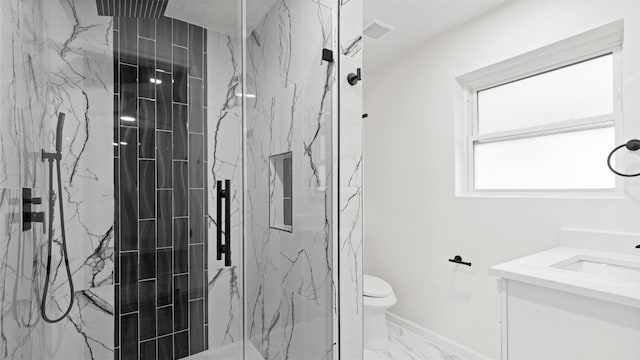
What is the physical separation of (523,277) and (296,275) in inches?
33.9

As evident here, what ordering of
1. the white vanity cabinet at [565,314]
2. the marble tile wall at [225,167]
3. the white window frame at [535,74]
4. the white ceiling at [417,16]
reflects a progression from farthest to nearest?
1. the white ceiling at [417,16]
2. the white window frame at [535,74]
3. the marble tile wall at [225,167]
4. the white vanity cabinet at [565,314]

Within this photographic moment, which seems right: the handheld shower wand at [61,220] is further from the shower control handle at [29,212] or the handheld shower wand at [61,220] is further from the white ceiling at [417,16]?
the white ceiling at [417,16]

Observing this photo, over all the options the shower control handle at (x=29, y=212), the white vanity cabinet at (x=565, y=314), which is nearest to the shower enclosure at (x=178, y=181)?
the shower control handle at (x=29, y=212)

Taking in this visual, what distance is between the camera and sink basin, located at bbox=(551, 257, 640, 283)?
4.75 ft

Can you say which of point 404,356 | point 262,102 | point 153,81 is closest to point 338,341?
point 404,356

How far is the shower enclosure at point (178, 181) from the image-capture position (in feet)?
3.44

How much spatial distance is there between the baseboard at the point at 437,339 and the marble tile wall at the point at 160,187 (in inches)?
72.3

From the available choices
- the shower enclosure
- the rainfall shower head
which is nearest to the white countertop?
the shower enclosure

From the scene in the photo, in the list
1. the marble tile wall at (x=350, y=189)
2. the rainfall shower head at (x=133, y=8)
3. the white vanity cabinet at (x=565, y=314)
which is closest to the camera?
the white vanity cabinet at (x=565, y=314)

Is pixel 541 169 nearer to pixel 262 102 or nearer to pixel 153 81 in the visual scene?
pixel 262 102

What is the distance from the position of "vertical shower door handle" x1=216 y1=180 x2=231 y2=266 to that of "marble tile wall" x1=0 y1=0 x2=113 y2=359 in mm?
345

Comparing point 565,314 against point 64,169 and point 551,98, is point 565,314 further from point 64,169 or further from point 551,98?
point 64,169

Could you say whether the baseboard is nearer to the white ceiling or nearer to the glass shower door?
the glass shower door

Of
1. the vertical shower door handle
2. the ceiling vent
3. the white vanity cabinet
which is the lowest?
the white vanity cabinet
